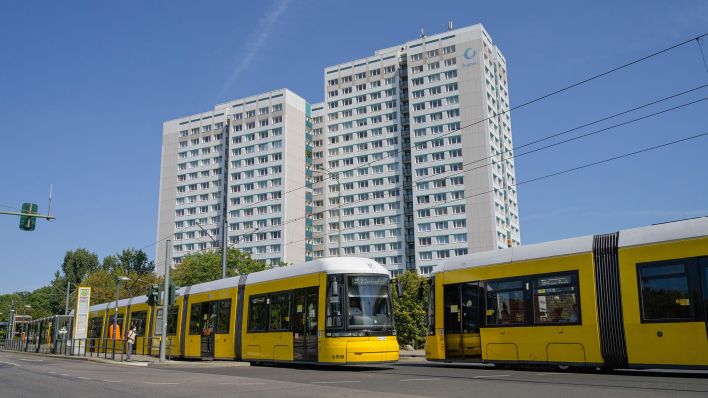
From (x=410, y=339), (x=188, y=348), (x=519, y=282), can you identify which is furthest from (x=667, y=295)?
(x=410, y=339)

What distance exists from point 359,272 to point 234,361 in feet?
24.1

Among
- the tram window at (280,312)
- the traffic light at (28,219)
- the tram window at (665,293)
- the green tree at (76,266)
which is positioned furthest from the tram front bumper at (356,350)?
the green tree at (76,266)

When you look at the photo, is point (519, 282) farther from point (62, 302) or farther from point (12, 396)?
point (62, 302)

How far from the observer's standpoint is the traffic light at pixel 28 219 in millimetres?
19844

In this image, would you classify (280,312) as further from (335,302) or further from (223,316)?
(223,316)

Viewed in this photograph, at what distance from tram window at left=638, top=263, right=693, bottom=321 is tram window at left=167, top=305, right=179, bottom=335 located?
64.3 ft

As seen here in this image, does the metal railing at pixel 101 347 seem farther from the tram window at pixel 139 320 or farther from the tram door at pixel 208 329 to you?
the tram door at pixel 208 329

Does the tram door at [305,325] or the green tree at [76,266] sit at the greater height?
the green tree at [76,266]

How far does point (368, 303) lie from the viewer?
17344 millimetres

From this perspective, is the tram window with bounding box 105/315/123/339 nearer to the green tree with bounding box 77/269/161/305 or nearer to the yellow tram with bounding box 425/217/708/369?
the yellow tram with bounding box 425/217/708/369

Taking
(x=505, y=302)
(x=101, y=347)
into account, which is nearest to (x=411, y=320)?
(x=101, y=347)

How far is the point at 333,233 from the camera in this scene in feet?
333

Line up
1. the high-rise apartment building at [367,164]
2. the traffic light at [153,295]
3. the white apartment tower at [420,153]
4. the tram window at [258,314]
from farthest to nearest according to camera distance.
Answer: the high-rise apartment building at [367,164] → the white apartment tower at [420,153] → the traffic light at [153,295] → the tram window at [258,314]

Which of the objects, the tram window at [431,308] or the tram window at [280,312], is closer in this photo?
the tram window at [431,308]
